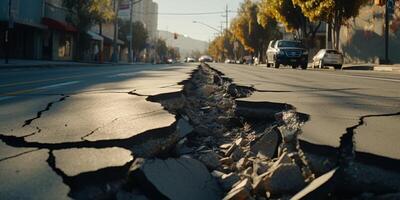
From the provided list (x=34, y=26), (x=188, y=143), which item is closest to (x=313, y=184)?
(x=188, y=143)

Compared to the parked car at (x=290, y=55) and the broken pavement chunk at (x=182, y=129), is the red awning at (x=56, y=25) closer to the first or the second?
the parked car at (x=290, y=55)

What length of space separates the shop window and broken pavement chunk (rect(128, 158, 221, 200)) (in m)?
38.1

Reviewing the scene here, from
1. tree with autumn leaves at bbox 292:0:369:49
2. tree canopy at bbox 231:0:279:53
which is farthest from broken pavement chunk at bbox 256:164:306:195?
tree canopy at bbox 231:0:279:53

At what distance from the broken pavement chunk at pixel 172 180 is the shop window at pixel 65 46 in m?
38.1

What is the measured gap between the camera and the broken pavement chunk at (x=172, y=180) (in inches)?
98.8

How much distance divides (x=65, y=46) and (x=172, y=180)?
40.1m

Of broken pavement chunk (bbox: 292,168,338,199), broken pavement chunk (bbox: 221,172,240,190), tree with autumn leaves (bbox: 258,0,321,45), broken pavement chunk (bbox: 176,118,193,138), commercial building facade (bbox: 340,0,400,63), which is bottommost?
broken pavement chunk (bbox: 221,172,240,190)

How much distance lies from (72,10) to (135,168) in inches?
1442

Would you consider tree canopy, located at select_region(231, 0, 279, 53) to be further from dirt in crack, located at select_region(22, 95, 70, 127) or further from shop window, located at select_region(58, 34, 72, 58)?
dirt in crack, located at select_region(22, 95, 70, 127)

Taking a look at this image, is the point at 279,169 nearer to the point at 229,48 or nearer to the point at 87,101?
the point at 87,101

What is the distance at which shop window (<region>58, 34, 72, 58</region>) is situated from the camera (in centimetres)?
3962

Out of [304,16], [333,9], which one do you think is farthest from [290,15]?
[333,9]

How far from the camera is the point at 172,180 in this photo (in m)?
2.66

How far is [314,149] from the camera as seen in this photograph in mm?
3037
